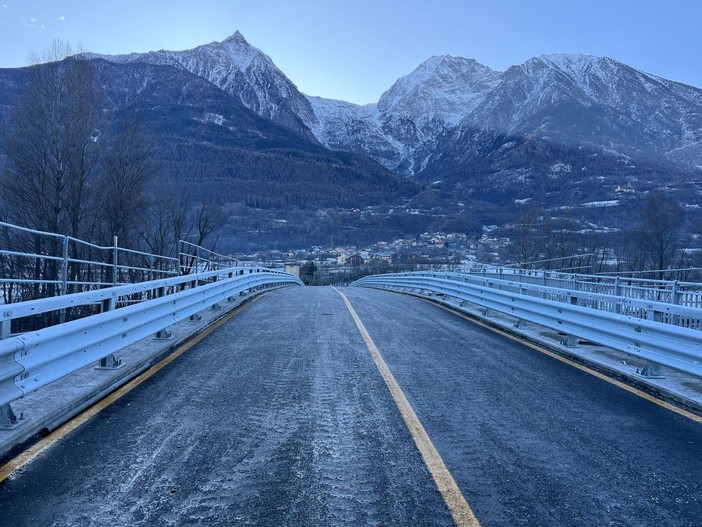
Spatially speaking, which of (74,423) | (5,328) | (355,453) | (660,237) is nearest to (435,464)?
(355,453)

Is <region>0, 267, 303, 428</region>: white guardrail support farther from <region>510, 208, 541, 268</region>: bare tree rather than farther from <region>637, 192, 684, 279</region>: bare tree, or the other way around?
<region>637, 192, 684, 279</region>: bare tree

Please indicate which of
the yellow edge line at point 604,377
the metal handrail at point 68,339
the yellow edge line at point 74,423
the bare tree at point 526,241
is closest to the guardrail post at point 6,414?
the metal handrail at point 68,339

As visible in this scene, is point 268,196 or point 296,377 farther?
point 268,196

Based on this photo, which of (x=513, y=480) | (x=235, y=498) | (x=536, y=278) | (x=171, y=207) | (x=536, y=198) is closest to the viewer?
(x=235, y=498)

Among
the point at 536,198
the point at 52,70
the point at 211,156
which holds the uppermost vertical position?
the point at 211,156

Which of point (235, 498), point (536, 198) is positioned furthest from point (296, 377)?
point (536, 198)

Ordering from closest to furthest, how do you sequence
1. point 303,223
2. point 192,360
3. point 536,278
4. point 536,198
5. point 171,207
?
point 192,360 → point 536,278 → point 171,207 → point 303,223 → point 536,198

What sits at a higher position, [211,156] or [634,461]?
[211,156]

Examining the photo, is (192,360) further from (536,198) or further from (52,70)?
Answer: (536,198)

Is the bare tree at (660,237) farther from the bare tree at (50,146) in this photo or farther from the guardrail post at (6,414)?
the guardrail post at (6,414)

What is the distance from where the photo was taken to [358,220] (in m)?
143

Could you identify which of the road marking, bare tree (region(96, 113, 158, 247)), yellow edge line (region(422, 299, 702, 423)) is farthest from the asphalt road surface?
bare tree (region(96, 113, 158, 247))

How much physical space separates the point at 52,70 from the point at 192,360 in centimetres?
2349

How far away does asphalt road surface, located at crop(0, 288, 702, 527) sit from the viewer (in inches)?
124
